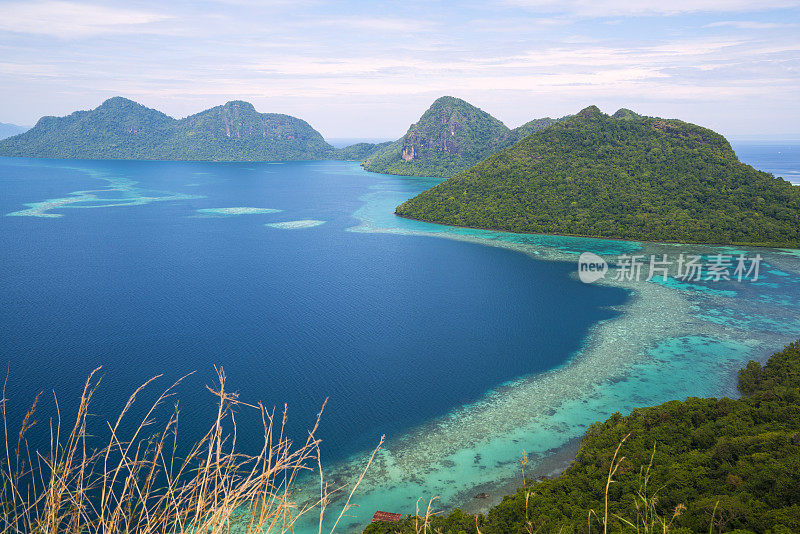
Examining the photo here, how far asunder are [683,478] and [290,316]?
4033 centimetres

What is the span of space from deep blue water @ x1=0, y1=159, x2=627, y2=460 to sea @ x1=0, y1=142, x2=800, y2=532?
10.5 inches

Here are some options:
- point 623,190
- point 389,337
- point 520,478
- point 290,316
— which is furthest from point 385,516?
point 623,190

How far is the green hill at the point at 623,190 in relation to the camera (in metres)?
84.1

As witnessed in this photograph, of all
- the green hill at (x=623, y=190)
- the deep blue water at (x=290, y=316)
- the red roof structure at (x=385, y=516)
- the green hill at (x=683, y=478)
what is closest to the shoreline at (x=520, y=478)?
the green hill at (x=683, y=478)

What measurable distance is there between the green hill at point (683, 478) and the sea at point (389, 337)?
3752 mm

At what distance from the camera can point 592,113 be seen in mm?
124562

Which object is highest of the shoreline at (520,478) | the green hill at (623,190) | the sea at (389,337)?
the green hill at (623,190)

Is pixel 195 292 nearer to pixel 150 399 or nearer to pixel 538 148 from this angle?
pixel 150 399

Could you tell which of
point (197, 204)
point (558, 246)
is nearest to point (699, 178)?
point (558, 246)

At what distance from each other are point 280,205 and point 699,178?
10657 centimetres

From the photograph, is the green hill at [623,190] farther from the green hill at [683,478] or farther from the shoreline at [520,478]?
the shoreline at [520,478]

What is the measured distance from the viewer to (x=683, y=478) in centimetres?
2147

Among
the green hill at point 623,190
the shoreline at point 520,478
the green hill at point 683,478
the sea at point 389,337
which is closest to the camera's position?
the green hill at point 683,478

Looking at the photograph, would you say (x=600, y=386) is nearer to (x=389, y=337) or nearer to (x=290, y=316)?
(x=389, y=337)
